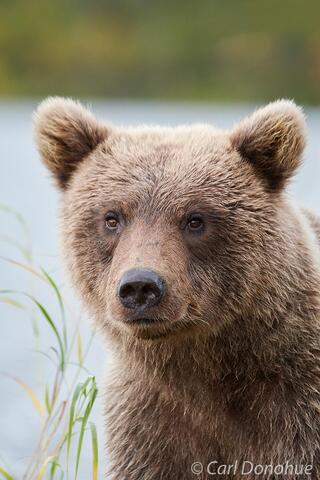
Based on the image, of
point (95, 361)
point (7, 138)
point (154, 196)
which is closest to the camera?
point (154, 196)

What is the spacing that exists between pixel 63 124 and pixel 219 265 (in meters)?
1.26

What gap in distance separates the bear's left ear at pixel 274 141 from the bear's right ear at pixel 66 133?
0.81 m

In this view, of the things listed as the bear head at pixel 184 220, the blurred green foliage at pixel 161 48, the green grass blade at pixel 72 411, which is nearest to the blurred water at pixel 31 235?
the bear head at pixel 184 220

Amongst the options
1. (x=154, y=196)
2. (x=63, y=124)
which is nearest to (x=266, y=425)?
(x=154, y=196)

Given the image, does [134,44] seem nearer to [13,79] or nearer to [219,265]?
[13,79]

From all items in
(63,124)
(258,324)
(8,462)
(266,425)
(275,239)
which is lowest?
(8,462)

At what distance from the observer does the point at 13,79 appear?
38.2 metres

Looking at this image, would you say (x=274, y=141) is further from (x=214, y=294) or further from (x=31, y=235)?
(x=31, y=235)

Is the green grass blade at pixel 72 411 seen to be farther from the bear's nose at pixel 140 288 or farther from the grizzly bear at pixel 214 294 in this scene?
the bear's nose at pixel 140 288

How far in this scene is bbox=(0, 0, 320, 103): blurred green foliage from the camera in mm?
35500

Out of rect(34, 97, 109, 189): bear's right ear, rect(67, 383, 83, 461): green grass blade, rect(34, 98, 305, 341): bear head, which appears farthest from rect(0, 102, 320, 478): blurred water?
rect(67, 383, 83, 461): green grass blade

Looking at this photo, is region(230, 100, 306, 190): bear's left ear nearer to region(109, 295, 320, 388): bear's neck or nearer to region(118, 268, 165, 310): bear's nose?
region(109, 295, 320, 388): bear's neck

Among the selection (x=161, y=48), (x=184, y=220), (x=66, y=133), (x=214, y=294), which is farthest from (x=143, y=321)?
(x=161, y=48)

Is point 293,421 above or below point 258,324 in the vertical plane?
below
